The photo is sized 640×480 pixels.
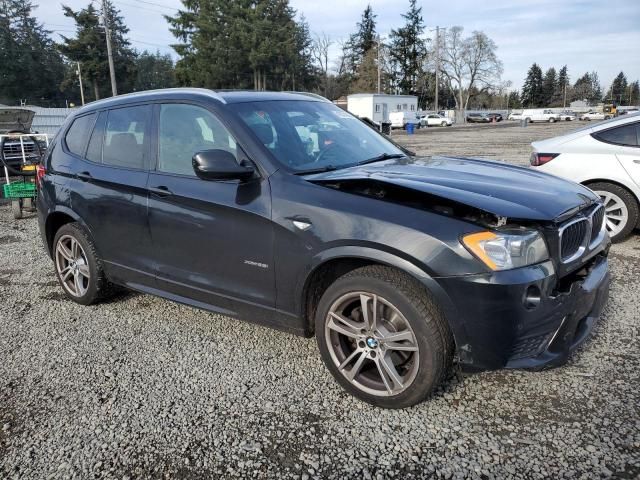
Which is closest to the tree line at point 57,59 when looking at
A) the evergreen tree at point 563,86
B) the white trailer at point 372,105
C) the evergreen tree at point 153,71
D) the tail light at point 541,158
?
the evergreen tree at point 153,71

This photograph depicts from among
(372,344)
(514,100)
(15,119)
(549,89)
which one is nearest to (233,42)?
(15,119)

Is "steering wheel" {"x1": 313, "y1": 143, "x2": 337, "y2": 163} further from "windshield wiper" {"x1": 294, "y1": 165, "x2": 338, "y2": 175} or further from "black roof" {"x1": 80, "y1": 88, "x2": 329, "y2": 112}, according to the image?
"black roof" {"x1": 80, "y1": 88, "x2": 329, "y2": 112}

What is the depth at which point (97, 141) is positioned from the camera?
4145mm

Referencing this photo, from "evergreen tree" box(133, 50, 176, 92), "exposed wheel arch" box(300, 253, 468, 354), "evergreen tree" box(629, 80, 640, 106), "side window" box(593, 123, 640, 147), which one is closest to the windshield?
"exposed wheel arch" box(300, 253, 468, 354)

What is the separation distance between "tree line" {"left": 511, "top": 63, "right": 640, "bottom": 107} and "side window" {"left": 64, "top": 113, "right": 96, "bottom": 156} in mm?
122880

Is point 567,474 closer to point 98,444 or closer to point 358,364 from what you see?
point 358,364

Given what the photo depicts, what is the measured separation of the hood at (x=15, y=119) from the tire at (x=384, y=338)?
12400mm

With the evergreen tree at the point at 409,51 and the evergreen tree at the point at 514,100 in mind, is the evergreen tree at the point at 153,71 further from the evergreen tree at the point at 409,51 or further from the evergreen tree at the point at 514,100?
the evergreen tree at the point at 514,100

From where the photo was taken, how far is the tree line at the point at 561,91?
112625 millimetres

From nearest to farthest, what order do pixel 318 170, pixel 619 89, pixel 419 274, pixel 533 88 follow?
pixel 419 274
pixel 318 170
pixel 533 88
pixel 619 89

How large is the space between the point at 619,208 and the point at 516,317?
429 cm

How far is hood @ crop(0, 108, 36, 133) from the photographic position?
12130 mm

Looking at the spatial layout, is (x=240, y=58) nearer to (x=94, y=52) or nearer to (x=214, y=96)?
(x=94, y=52)

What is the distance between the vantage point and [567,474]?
7.45ft
